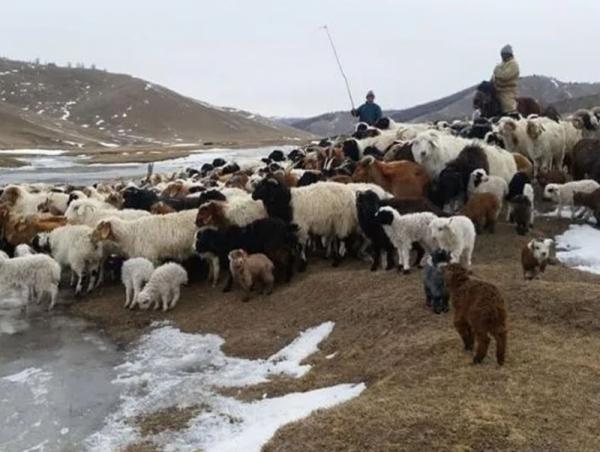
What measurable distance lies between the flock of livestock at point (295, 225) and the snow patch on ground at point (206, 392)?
1.64 meters

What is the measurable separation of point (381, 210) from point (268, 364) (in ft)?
10.2

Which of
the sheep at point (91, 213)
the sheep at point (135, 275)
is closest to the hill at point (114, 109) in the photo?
the sheep at point (91, 213)

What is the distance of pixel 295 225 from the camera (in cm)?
1169

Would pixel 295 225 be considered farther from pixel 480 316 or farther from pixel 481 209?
pixel 480 316

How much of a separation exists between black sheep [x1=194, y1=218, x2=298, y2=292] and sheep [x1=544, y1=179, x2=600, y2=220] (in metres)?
5.50

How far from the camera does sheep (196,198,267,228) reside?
11852 mm

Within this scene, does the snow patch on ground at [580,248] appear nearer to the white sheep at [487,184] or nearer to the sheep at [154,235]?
the white sheep at [487,184]

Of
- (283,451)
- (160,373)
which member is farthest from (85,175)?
(283,451)

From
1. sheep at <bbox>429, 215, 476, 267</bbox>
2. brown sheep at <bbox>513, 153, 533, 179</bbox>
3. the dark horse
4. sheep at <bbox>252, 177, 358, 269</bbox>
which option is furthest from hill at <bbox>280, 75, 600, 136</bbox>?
sheep at <bbox>429, 215, 476, 267</bbox>

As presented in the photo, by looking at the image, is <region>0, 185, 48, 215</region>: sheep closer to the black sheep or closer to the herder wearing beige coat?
the black sheep

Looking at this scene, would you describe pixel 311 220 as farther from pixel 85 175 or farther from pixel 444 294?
pixel 85 175

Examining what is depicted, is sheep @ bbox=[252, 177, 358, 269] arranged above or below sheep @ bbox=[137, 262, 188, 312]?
above

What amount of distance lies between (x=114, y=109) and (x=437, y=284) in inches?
4930

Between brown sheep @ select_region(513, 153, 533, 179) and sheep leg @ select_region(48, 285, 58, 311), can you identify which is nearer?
sheep leg @ select_region(48, 285, 58, 311)
